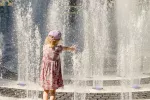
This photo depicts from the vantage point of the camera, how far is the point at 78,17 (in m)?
31.9

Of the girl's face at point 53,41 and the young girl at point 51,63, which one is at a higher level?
the girl's face at point 53,41

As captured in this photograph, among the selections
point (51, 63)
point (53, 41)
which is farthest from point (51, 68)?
point (53, 41)

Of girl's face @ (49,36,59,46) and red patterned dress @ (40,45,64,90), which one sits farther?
red patterned dress @ (40,45,64,90)

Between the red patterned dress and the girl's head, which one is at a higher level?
the girl's head

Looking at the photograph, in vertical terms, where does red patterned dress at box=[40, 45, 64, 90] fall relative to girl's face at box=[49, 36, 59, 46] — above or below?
below

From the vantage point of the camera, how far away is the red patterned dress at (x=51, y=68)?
6.29 metres

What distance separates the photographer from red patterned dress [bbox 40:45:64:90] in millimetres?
6285

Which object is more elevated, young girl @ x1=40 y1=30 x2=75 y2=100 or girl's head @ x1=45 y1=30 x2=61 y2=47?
girl's head @ x1=45 y1=30 x2=61 y2=47

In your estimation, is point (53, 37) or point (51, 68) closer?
point (53, 37)

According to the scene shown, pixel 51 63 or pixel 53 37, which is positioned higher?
pixel 53 37

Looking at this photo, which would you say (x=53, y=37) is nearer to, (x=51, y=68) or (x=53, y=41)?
(x=53, y=41)

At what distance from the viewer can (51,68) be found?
631cm

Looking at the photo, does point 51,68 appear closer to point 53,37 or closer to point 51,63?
point 51,63

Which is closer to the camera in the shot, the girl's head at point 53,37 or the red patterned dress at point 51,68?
the girl's head at point 53,37
